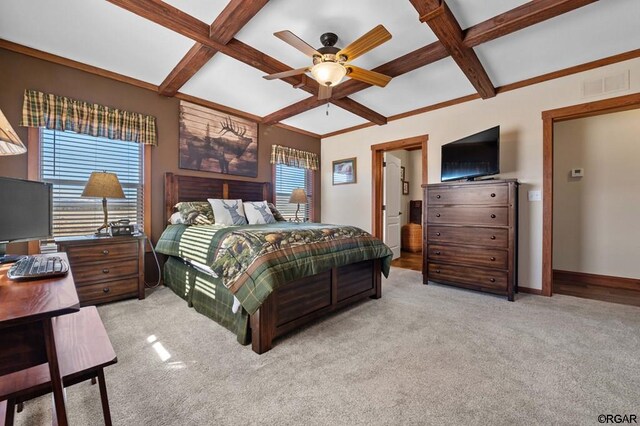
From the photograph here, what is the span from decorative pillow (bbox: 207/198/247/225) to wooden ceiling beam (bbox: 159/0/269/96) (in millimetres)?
1493

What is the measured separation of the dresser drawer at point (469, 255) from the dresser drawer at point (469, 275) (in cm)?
7

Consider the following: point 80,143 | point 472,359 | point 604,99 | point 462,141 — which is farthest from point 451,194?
point 80,143

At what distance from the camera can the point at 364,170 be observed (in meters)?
5.04

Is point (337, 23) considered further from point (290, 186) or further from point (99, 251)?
point (290, 186)

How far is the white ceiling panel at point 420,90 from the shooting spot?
3.10m

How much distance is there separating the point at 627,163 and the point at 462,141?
2.16m

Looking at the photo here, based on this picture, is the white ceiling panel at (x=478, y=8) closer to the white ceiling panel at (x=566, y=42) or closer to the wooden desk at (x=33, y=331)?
the white ceiling panel at (x=566, y=42)

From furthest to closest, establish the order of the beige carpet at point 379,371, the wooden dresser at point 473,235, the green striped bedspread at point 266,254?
the wooden dresser at point 473,235
the green striped bedspread at point 266,254
the beige carpet at point 379,371

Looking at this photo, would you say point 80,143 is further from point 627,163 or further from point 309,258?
point 627,163

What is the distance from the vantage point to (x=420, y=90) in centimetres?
357

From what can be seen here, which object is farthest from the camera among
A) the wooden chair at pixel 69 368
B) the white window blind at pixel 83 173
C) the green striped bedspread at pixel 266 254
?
the white window blind at pixel 83 173

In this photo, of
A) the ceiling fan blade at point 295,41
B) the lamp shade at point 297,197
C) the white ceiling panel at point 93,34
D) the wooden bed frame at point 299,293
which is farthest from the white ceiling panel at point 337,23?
the lamp shade at point 297,197

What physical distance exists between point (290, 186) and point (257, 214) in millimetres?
1689

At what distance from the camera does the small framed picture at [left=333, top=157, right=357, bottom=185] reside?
5180 mm
